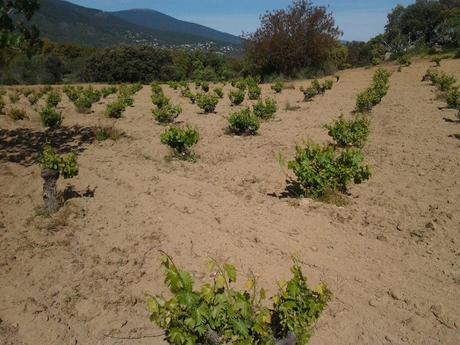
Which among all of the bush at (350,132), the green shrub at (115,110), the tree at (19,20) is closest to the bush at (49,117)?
the green shrub at (115,110)

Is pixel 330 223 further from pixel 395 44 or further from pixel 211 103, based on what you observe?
→ pixel 395 44

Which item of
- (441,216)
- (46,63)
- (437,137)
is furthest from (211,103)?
(46,63)

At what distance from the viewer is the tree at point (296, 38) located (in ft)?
Answer: 80.2

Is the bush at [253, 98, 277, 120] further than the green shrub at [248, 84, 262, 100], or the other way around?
the green shrub at [248, 84, 262, 100]

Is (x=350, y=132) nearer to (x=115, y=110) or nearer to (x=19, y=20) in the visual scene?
(x=19, y=20)

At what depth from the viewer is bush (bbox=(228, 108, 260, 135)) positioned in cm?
950

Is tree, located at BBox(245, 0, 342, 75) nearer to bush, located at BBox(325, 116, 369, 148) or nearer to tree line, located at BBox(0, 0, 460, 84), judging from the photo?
tree line, located at BBox(0, 0, 460, 84)

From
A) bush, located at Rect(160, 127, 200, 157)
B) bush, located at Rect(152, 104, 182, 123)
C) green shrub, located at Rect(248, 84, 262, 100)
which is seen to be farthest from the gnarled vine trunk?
green shrub, located at Rect(248, 84, 262, 100)

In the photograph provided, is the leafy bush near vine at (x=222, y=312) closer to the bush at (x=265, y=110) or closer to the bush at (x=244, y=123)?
the bush at (x=244, y=123)

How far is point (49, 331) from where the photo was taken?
3.41 metres

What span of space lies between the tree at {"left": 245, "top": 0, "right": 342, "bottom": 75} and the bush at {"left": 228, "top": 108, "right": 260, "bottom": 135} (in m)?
16.3

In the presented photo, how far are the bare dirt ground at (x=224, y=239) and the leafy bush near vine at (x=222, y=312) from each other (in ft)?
2.11

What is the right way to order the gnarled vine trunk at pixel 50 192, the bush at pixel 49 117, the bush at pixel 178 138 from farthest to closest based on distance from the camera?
the bush at pixel 49 117 < the bush at pixel 178 138 < the gnarled vine trunk at pixel 50 192

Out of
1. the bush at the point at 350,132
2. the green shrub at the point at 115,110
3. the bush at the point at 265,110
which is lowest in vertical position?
the green shrub at the point at 115,110
